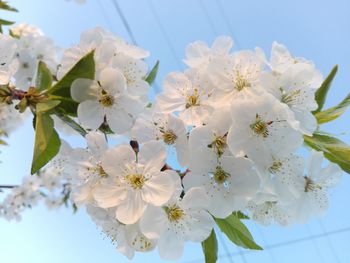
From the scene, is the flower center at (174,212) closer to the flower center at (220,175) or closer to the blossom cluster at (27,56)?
the flower center at (220,175)

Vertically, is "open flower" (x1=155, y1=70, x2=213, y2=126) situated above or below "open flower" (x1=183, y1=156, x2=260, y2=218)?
above

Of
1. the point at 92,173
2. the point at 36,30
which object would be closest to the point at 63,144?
the point at 92,173

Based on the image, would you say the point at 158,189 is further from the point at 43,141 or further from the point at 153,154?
the point at 43,141

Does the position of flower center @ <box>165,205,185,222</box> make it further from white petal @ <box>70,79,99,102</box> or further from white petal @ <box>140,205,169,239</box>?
white petal @ <box>70,79,99,102</box>

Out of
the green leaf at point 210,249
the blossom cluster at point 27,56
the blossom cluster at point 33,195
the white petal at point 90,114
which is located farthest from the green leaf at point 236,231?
the blossom cluster at point 33,195

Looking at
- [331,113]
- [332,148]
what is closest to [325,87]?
[331,113]

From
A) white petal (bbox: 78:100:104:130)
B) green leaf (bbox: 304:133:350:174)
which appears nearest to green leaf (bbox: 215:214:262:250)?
green leaf (bbox: 304:133:350:174)
